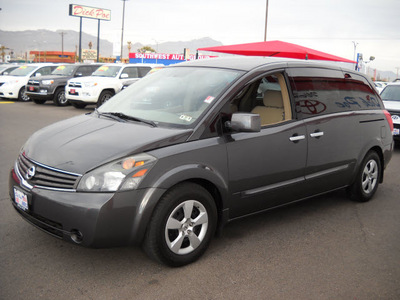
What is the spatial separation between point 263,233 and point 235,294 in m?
1.27

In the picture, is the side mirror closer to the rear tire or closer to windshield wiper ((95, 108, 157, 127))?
windshield wiper ((95, 108, 157, 127))

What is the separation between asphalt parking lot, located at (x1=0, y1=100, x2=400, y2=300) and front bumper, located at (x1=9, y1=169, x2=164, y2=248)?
13.5 inches

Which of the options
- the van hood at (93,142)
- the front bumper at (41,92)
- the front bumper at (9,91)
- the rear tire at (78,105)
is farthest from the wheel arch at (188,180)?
the front bumper at (9,91)

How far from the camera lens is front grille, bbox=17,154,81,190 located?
3.13 m

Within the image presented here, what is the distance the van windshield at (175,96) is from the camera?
12.4 ft

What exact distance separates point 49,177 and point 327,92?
10.0 ft

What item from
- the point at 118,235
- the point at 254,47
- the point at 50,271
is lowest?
the point at 50,271

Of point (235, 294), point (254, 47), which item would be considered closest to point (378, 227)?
point (235, 294)

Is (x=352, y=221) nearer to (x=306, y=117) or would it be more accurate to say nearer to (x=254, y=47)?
(x=306, y=117)

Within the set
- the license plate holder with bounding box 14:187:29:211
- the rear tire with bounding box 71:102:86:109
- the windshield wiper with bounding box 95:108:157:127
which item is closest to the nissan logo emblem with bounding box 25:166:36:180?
the license plate holder with bounding box 14:187:29:211

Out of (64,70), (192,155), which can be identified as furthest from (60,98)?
(192,155)

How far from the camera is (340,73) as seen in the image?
16.5ft

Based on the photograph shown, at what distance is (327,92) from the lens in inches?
188

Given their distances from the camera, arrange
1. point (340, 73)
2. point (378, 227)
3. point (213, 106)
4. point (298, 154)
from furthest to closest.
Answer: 1. point (340, 73)
2. point (378, 227)
3. point (298, 154)
4. point (213, 106)
